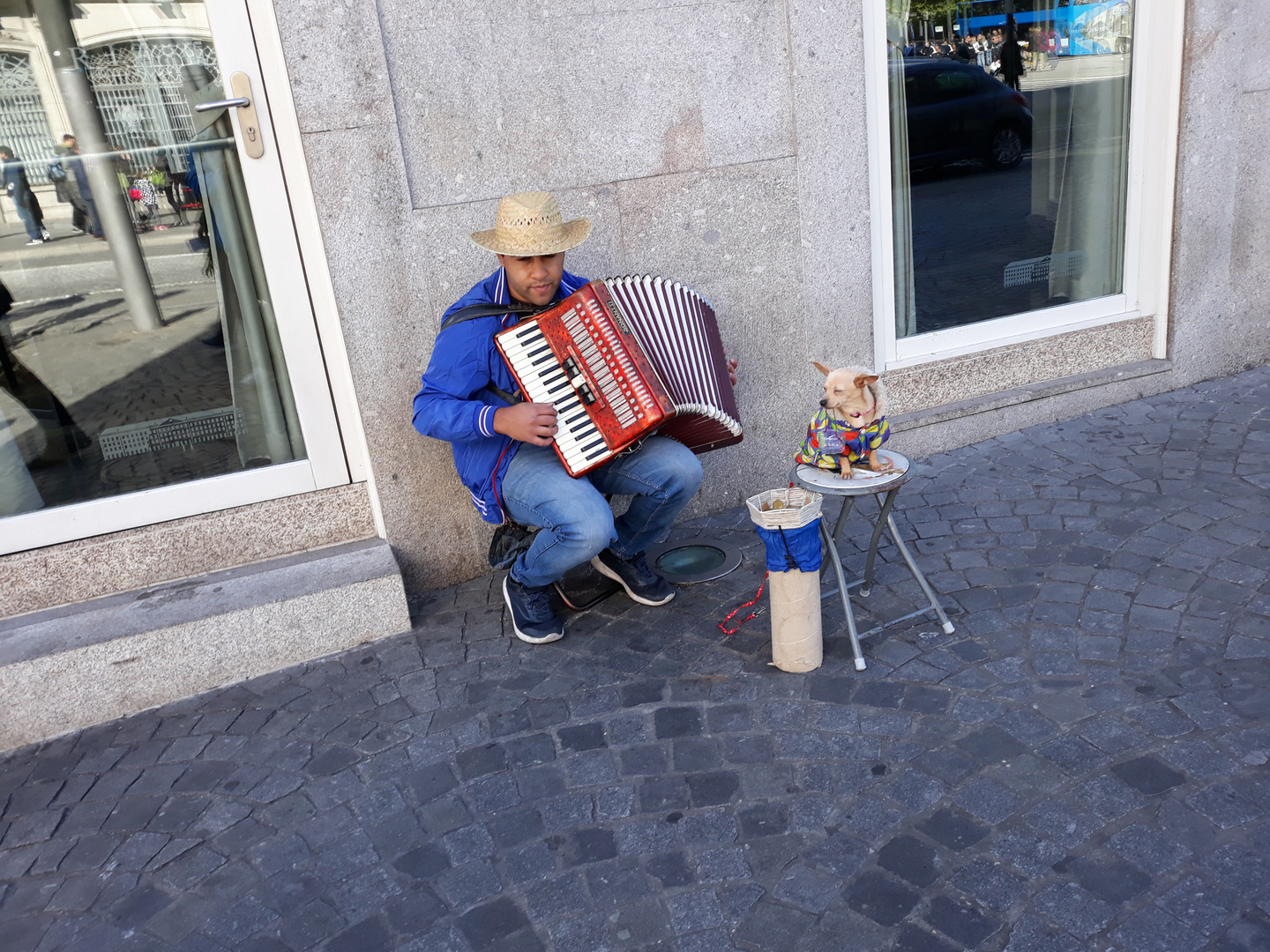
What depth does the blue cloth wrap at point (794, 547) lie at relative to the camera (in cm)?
315

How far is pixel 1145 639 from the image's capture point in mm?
3279

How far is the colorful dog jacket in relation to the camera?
10.7 ft

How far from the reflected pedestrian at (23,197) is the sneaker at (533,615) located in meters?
2.13

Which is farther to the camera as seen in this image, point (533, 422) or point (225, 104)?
point (225, 104)

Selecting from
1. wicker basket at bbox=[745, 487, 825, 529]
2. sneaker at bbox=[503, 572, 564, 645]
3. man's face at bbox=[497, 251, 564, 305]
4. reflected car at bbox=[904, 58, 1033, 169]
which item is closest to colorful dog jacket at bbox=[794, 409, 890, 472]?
wicker basket at bbox=[745, 487, 825, 529]

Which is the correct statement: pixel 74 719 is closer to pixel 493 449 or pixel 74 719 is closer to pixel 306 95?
pixel 493 449

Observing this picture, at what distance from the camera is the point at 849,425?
10.7ft

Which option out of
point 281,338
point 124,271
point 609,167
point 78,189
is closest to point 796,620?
point 609,167

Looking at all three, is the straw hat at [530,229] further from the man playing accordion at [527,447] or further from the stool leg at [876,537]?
the stool leg at [876,537]

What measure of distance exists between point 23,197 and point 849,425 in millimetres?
3047

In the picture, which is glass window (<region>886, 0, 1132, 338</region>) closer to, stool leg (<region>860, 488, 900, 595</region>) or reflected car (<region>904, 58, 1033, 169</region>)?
reflected car (<region>904, 58, 1033, 169</region>)

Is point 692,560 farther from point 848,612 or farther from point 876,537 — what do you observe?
point 848,612

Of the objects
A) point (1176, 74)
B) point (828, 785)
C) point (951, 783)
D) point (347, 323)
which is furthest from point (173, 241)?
point (1176, 74)

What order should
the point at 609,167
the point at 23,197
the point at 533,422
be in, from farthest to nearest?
the point at 609,167
the point at 23,197
the point at 533,422
